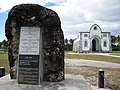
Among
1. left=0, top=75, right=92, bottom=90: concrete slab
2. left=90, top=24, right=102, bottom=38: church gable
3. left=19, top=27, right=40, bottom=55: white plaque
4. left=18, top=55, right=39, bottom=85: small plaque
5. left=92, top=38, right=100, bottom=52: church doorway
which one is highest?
left=90, top=24, right=102, bottom=38: church gable

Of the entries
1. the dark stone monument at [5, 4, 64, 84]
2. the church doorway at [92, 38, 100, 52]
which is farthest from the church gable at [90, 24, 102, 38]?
the dark stone monument at [5, 4, 64, 84]

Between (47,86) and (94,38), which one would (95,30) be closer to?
(94,38)

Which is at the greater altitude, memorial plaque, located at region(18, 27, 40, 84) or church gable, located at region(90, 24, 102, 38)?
church gable, located at region(90, 24, 102, 38)

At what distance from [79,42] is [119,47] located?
944 inches

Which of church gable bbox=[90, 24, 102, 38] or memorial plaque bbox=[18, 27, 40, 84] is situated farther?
church gable bbox=[90, 24, 102, 38]

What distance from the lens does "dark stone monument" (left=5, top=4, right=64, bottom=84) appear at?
645 cm

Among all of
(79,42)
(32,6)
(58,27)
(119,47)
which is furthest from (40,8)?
(119,47)

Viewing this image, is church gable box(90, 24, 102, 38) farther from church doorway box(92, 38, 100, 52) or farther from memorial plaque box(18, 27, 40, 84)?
memorial plaque box(18, 27, 40, 84)

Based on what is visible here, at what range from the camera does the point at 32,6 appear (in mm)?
6609

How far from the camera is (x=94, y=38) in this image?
7300 cm

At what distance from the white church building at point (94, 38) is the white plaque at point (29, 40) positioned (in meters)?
62.2

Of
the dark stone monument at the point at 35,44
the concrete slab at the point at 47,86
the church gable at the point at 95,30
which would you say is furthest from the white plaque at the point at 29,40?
the church gable at the point at 95,30

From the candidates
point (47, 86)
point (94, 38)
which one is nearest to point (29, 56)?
point (47, 86)

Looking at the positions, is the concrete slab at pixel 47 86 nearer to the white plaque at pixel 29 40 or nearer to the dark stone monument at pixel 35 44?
the dark stone monument at pixel 35 44
